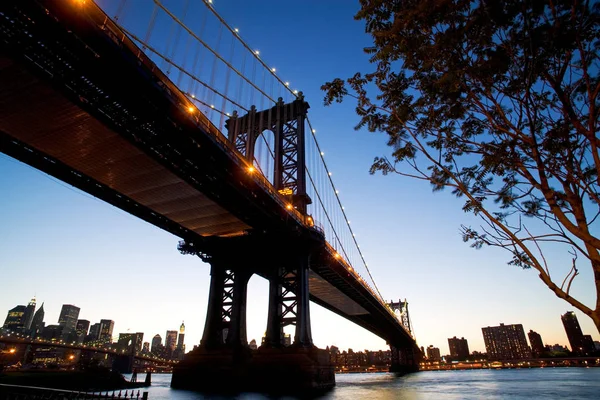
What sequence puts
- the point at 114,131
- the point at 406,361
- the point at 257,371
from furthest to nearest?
the point at 406,361
the point at 257,371
the point at 114,131

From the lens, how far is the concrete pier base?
22.8 meters

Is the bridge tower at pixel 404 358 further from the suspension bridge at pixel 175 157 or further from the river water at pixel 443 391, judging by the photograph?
the suspension bridge at pixel 175 157

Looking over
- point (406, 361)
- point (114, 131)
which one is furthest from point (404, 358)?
point (114, 131)

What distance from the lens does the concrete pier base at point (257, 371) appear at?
22.8 metres

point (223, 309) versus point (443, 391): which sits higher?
point (223, 309)

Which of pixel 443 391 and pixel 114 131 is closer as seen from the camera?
pixel 114 131

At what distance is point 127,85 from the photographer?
14.2 m

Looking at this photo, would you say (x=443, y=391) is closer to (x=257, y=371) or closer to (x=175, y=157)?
(x=257, y=371)

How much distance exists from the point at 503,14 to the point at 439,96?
5.56 ft

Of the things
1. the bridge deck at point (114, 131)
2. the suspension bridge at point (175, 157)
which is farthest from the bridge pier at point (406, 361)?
the bridge deck at point (114, 131)

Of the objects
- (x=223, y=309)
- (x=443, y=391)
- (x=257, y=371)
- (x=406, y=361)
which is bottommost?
(x=443, y=391)

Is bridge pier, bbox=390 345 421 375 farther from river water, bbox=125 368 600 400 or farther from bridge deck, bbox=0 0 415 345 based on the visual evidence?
bridge deck, bbox=0 0 415 345

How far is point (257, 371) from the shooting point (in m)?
24.2

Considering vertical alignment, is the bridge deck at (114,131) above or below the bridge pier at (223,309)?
above
